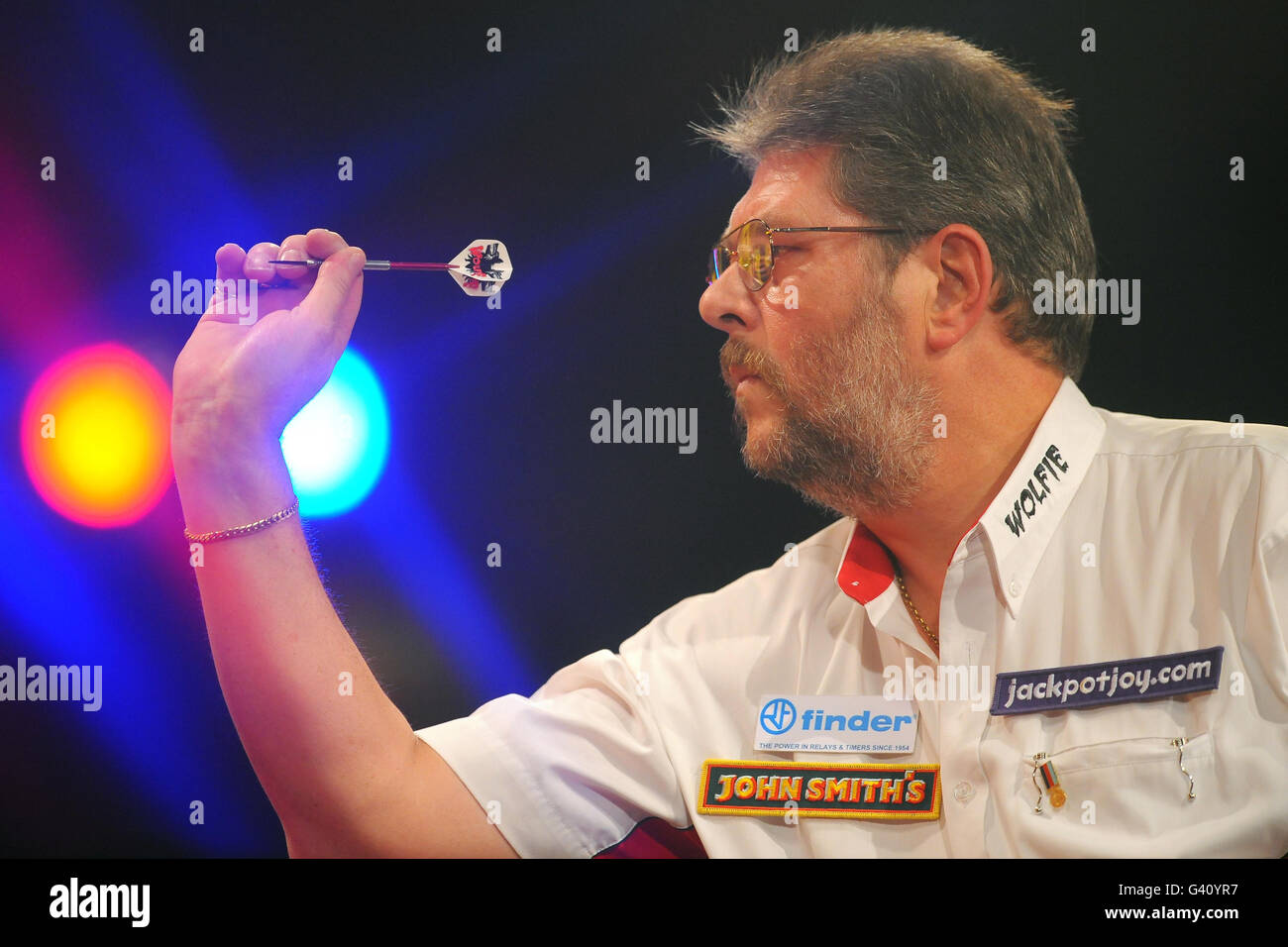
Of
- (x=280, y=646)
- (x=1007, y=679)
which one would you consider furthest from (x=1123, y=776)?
(x=280, y=646)

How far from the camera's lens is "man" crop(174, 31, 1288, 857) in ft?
5.96

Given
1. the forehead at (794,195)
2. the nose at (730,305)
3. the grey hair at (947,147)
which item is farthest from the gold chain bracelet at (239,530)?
the grey hair at (947,147)

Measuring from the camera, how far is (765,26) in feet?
Result: 7.27

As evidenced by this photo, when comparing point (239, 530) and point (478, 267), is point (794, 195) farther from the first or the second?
point (239, 530)

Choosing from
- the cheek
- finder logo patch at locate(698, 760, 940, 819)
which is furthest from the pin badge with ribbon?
the cheek

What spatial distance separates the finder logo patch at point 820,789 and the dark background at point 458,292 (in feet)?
1.12

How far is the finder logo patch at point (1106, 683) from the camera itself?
179cm

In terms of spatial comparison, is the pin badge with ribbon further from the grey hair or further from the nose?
the nose

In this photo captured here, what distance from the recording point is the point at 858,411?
2.03 meters

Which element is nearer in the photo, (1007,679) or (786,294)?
(1007,679)

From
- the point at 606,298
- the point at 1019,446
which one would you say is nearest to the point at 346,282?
the point at 606,298

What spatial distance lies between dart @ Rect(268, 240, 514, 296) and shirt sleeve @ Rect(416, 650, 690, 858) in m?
0.78

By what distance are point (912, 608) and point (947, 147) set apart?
2.78 feet

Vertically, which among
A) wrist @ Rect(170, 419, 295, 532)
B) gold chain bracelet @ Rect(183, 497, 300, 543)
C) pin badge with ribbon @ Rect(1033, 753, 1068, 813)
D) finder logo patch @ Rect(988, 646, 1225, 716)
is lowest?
pin badge with ribbon @ Rect(1033, 753, 1068, 813)
